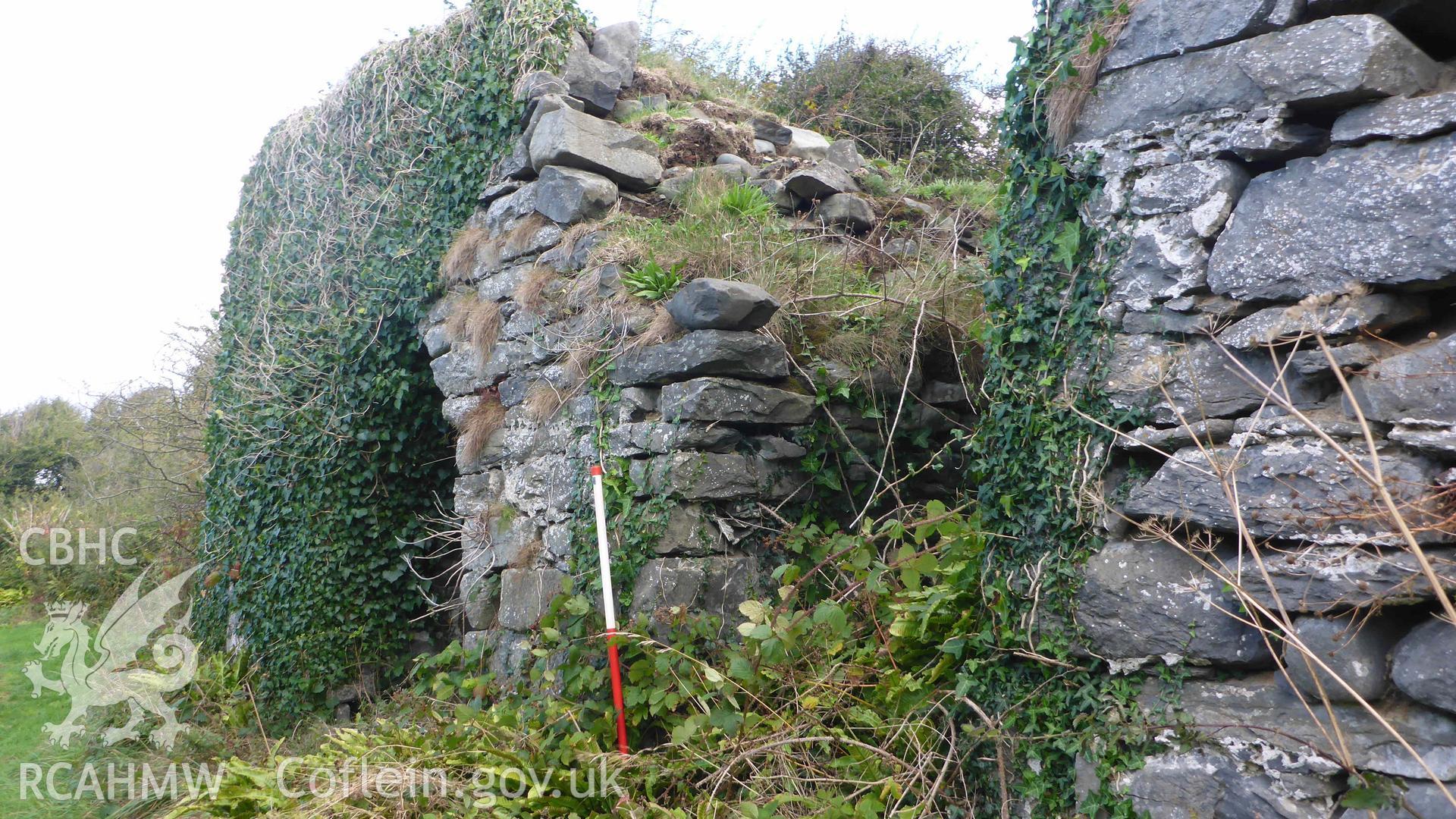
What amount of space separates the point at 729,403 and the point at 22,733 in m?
6.23

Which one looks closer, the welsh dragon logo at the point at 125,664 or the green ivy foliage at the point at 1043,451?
the green ivy foliage at the point at 1043,451

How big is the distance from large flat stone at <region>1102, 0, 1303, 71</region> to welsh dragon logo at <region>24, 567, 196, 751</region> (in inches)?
254

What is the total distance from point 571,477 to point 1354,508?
3.41 metres

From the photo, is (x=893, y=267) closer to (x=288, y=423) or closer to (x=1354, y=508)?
(x=1354, y=508)

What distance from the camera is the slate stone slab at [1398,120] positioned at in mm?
2311

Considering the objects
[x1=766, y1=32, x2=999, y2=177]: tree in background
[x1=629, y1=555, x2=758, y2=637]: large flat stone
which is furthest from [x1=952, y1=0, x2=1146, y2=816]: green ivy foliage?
[x1=766, y1=32, x2=999, y2=177]: tree in background

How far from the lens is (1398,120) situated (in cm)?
238

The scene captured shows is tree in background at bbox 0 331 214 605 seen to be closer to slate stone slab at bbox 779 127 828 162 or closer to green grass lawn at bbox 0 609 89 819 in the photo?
green grass lawn at bbox 0 609 89 819

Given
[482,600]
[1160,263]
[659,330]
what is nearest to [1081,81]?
[1160,263]

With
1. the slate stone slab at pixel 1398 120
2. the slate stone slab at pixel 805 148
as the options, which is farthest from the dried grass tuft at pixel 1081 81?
the slate stone slab at pixel 805 148

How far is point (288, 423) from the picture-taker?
6574mm

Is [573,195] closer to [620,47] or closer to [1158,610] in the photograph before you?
[620,47]

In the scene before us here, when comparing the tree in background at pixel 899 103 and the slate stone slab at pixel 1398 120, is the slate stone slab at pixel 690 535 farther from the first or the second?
the tree in background at pixel 899 103

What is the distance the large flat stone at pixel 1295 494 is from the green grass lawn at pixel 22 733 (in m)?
6.04
